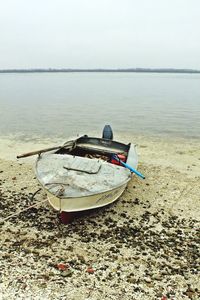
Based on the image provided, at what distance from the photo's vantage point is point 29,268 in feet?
19.0

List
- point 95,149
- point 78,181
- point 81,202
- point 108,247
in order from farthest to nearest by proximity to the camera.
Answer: point 95,149 → point 78,181 → point 81,202 → point 108,247

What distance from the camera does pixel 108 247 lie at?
257 inches

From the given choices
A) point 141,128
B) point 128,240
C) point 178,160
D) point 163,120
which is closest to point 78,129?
point 141,128

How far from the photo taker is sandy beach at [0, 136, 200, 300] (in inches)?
212

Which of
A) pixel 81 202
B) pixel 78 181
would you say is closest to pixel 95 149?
pixel 78 181

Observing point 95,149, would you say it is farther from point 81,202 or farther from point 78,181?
point 81,202

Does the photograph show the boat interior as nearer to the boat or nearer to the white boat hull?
the boat

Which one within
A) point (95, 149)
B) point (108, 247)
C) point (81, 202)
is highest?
point (95, 149)

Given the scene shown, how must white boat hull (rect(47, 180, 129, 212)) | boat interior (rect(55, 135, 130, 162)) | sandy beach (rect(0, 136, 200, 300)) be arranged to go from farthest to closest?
boat interior (rect(55, 135, 130, 162))
white boat hull (rect(47, 180, 129, 212))
sandy beach (rect(0, 136, 200, 300))

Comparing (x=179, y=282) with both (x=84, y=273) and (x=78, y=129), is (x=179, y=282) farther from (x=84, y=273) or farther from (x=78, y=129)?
(x=78, y=129)

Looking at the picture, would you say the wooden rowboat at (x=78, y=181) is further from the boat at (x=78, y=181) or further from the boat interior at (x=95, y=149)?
the boat interior at (x=95, y=149)

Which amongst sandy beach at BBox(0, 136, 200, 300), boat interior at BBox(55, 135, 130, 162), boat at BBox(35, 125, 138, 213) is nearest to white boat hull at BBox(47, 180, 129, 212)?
boat at BBox(35, 125, 138, 213)

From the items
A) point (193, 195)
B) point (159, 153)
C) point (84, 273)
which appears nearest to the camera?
point (84, 273)

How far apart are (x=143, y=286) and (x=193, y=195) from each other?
4599mm
